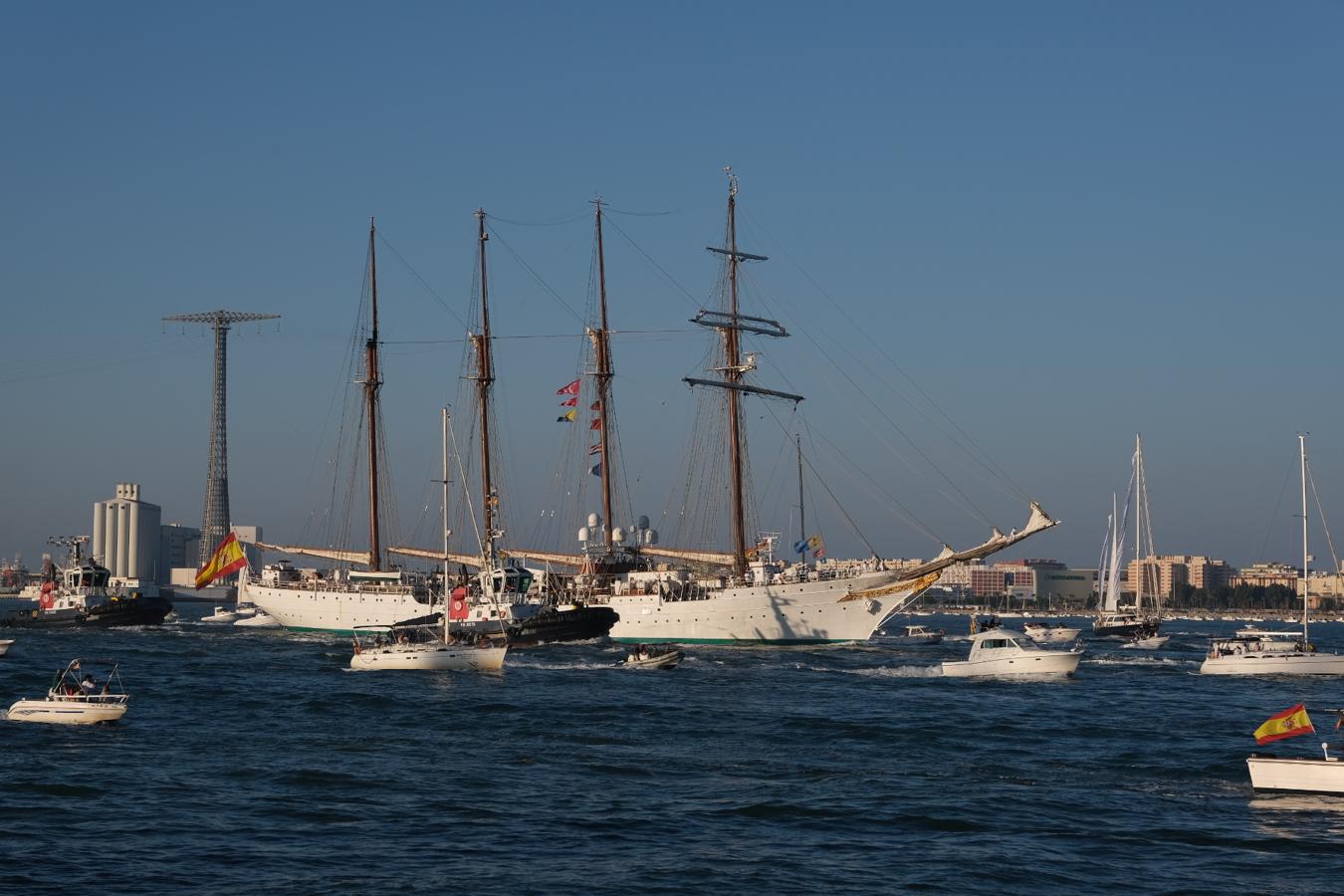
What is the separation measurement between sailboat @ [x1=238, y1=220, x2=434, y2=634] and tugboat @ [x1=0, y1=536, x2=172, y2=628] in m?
9.88

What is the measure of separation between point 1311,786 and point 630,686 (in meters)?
38.8

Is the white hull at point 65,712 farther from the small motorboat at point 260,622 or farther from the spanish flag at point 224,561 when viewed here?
the small motorboat at point 260,622

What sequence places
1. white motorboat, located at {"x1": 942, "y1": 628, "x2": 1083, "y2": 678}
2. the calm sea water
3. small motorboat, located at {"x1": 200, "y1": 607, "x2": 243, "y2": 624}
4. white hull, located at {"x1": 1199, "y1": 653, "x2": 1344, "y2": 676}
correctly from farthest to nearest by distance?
small motorboat, located at {"x1": 200, "y1": 607, "x2": 243, "y2": 624}
white hull, located at {"x1": 1199, "y1": 653, "x2": 1344, "y2": 676}
white motorboat, located at {"x1": 942, "y1": 628, "x2": 1083, "y2": 678}
the calm sea water

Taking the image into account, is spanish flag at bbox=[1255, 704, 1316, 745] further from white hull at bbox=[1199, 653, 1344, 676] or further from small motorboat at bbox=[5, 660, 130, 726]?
white hull at bbox=[1199, 653, 1344, 676]

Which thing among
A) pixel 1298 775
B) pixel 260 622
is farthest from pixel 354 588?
pixel 1298 775

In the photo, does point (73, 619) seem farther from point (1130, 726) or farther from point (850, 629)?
point (1130, 726)

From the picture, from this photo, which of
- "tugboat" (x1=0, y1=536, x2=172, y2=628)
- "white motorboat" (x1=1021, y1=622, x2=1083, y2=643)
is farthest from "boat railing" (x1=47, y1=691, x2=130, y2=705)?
"white motorboat" (x1=1021, y1=622, x2=1083, y2=643)

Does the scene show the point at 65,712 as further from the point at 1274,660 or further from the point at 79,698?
the point at 1274,660

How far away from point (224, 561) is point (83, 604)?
18258 millimetres

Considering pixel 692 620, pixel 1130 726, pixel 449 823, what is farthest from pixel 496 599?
pixel 449 823

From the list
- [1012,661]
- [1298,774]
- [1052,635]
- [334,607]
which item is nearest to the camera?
[1298,774]

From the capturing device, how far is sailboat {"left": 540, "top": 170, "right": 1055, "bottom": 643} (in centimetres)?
10669

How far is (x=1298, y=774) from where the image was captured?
40594mm

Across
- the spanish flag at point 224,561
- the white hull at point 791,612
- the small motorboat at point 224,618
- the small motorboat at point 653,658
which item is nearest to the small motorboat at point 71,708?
the small motorboat at point 653,658
